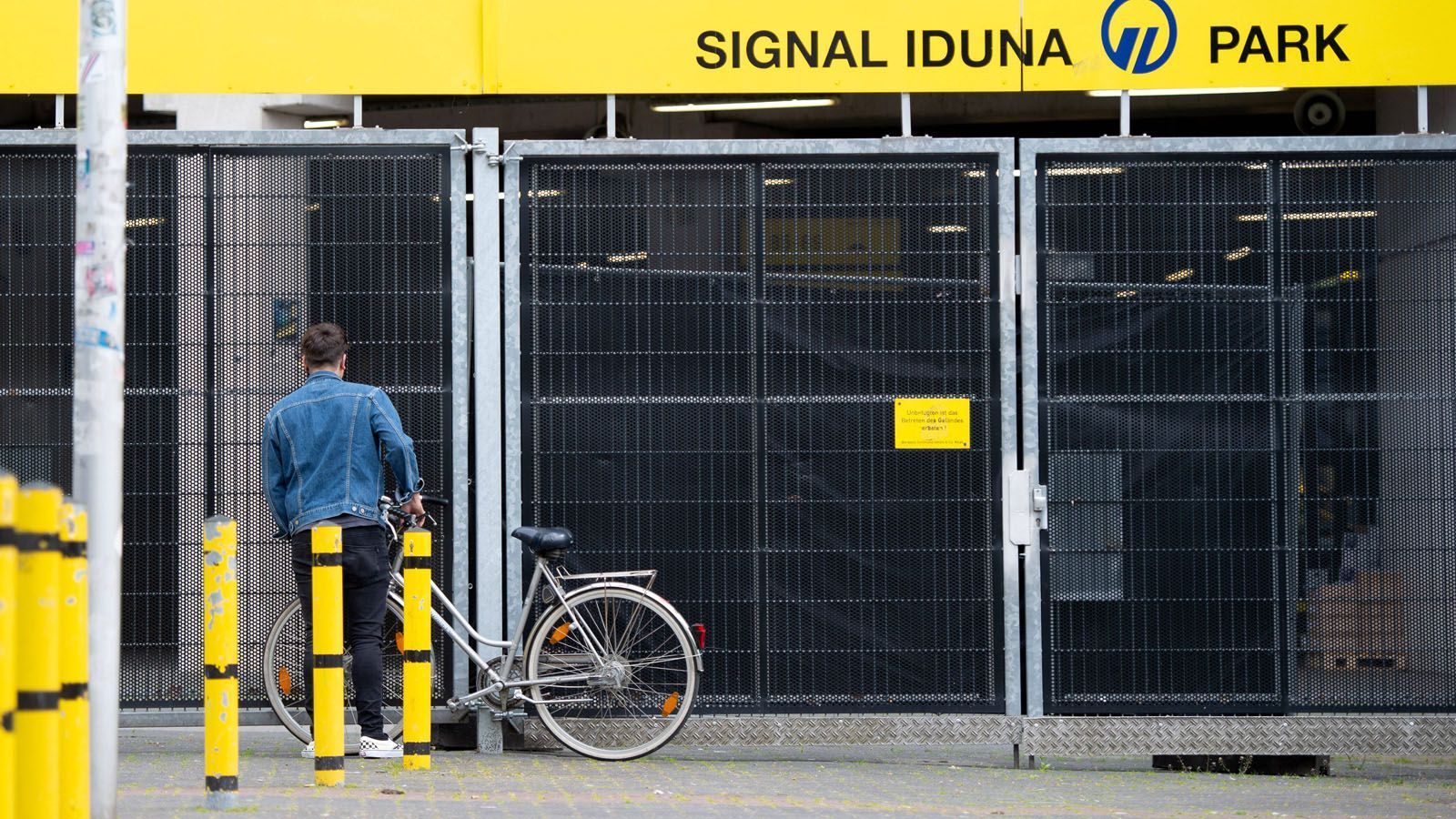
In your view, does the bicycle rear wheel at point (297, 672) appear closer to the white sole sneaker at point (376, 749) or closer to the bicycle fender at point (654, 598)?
the white sole sneaker at point (376, 749)

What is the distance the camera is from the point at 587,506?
880cm

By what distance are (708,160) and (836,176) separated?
1.96ft

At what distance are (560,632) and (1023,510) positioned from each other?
2.19 meters

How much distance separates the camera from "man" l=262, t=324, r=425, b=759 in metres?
8.09

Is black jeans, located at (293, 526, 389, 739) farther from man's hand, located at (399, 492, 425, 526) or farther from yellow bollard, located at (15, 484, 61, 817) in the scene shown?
yellow bollard, located at (15, 484, 61, 817)

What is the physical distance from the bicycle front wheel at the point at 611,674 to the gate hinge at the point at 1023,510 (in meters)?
1.64

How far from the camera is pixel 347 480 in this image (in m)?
8.09

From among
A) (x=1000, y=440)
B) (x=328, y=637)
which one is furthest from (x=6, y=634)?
(x=1000, y=440)

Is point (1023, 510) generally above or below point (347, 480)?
below

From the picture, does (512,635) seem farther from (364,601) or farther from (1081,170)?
(1081,170)

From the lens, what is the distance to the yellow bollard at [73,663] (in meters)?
5.13

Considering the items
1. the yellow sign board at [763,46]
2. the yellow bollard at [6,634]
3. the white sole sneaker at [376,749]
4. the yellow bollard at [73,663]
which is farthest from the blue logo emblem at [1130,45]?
the yellow bollard at [6,634]

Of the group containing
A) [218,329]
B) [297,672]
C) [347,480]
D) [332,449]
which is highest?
[218,329]

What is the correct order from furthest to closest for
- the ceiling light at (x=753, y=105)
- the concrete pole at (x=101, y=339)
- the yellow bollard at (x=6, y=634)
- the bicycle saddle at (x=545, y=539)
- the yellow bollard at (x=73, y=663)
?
the ceiling light at (x=753, y=105) → the bicycle saddle at (x=545, y=539) → the concrete pole at (x=101, y=339) → the yellow bollard at (x=73, y=663) → the yellow bollard at (x=6, y=634)
